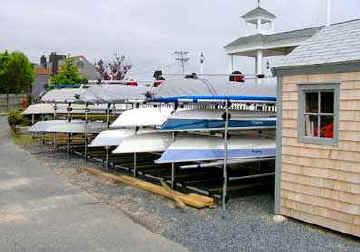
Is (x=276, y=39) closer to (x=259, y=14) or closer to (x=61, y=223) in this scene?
(x=259, y=14)

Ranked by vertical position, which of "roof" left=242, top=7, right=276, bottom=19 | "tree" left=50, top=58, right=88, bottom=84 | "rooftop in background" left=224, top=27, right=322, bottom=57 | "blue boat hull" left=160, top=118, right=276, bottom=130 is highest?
"roof" left=242, top=7, right=276, bottom=19

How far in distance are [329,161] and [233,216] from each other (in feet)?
6.59

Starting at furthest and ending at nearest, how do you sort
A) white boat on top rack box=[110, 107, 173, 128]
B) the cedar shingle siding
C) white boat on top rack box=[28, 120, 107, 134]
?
1. white boat on top rack box=[28, 120, 107, 134]
2. white boat on top rack box=[110, 107, 173, 128]
3. the cedar shingle siding

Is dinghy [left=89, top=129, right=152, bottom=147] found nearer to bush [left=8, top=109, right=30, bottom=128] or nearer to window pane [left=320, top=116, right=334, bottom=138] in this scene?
window pane [left=320, top=116, right=334, bottom=138]

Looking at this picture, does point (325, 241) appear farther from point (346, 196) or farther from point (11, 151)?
point (11, 151)

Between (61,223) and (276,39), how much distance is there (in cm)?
1850

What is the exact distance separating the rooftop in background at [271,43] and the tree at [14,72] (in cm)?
3388

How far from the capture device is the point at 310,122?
707 cm

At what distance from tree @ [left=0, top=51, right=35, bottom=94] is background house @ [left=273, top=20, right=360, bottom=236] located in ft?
160

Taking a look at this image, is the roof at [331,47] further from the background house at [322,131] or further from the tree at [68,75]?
the tree at [68,75]

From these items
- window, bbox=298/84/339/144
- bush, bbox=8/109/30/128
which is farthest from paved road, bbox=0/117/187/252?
bush, bbox=8/109/30/128

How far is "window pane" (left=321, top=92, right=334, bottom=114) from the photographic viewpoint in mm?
6805

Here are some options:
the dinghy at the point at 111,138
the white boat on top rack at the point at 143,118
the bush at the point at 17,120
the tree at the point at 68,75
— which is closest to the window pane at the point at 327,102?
the white boat on top rack at the point at 143,118

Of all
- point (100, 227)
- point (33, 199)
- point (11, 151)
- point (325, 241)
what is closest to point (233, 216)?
point (325, 241)
